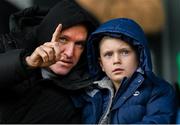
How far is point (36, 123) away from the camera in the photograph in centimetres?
281

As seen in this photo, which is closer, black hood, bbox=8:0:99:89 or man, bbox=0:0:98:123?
man, bbox=0:0:98:123

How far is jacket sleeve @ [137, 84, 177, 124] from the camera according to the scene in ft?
8.89

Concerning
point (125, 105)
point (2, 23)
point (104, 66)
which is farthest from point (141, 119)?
point (2, 23)

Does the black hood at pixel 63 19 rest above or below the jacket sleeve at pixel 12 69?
above

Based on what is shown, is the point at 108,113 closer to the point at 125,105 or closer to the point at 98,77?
the point at 125,105

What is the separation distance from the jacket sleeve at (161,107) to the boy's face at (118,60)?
7.8 inches

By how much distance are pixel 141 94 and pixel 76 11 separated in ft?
1.96

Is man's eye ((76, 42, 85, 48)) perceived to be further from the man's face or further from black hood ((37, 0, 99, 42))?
black hood ((37, 0, 99, 42))

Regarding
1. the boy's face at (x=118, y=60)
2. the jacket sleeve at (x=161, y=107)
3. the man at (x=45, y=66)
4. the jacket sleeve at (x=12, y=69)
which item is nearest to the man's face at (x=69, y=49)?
the man at (x=45, y=66)

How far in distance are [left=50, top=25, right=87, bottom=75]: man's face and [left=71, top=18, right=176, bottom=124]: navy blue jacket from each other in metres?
0.08

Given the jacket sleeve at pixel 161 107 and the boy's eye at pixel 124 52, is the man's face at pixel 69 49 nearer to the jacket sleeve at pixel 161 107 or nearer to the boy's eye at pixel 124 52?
the boy's eye at pixel 124 52

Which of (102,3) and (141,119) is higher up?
(102,3)

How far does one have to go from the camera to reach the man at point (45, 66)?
105 inches

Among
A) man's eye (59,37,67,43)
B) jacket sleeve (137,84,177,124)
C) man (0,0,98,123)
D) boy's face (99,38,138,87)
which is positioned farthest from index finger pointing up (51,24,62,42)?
jacket sleeve (137,84,177,124)
